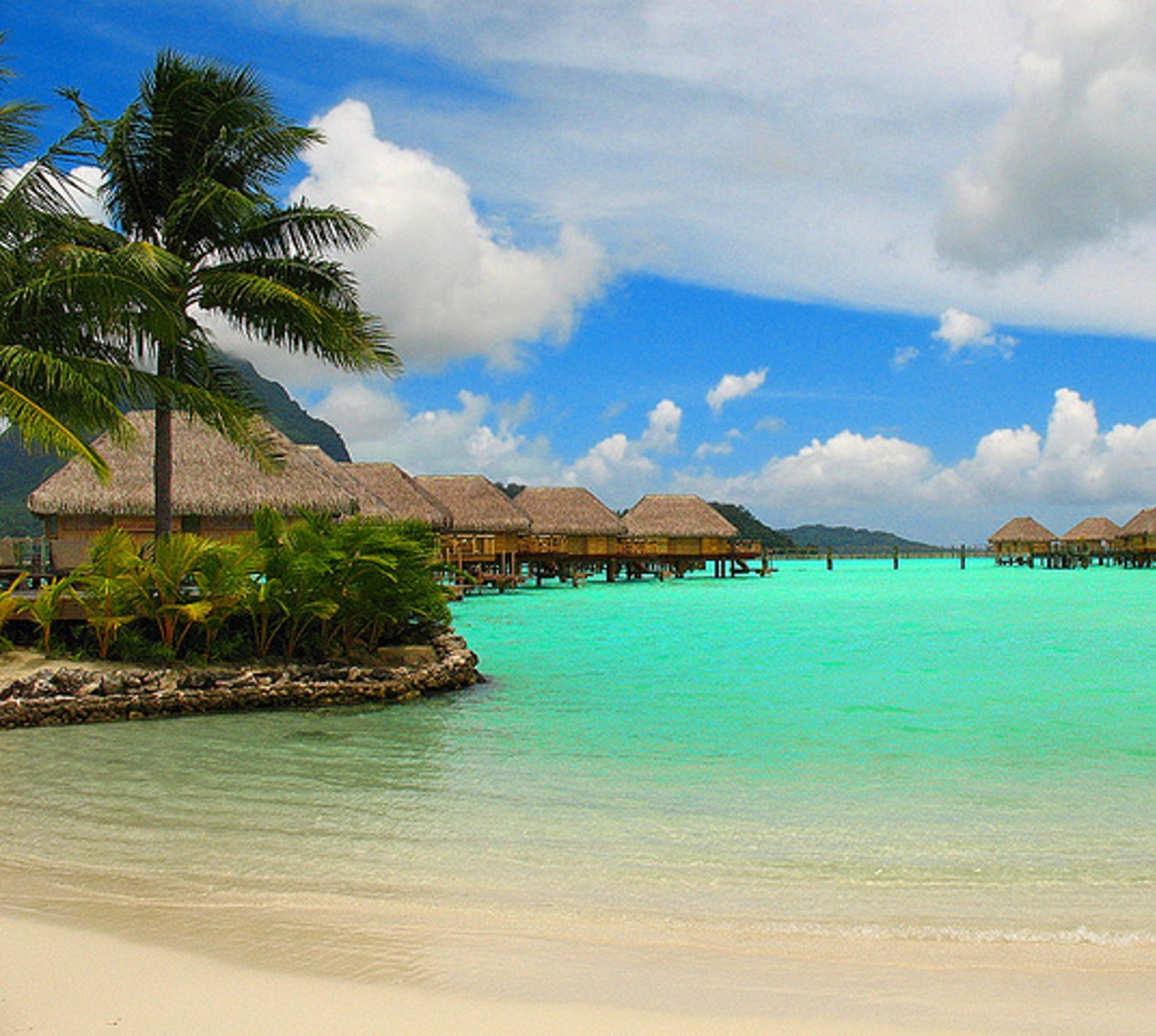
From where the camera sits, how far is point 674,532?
4766 cm

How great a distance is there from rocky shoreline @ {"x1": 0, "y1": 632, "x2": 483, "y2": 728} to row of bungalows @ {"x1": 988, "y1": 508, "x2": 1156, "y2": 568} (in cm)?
6320

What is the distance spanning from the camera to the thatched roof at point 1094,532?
240ft

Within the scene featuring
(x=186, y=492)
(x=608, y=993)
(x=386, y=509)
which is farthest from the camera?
(x=386, y=509)

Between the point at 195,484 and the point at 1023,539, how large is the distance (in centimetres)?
6604

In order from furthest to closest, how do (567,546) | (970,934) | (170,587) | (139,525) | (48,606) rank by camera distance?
(567,546), (139,525), (170,587), (48,606), (970,934)

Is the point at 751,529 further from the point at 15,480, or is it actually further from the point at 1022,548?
the point at 15,480

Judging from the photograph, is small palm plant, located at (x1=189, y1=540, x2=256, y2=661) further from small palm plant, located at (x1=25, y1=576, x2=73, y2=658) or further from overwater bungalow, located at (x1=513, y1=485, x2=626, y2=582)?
overwater bungalow, located at (x1=513, y1=485, x2=626, y2=582)

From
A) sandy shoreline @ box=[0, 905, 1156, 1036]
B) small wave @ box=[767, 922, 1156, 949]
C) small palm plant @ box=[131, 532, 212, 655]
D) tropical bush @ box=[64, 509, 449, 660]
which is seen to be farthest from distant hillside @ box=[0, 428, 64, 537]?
small wave @ box=[767, 922, 1156, 949]

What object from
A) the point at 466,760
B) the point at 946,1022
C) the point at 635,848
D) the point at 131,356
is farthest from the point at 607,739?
the point at 131,356

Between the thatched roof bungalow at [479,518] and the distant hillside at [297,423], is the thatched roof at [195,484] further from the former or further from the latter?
the distant hillside at [297,423]

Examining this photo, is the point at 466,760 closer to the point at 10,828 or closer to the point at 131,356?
the point at 10,828

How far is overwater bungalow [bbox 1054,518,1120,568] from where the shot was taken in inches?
2728

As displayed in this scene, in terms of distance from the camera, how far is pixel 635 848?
5188 millimetres

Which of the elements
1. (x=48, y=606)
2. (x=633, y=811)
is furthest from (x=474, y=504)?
(x=633, y=811)
